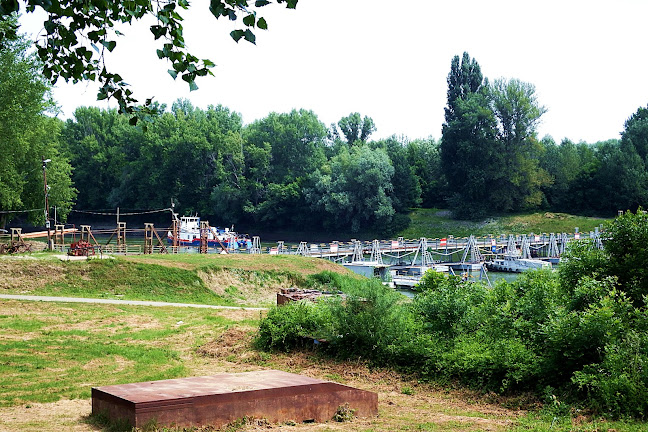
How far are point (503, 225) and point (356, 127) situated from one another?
33084mm

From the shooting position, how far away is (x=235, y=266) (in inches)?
1283

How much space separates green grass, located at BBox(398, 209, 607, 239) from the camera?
79875 mm

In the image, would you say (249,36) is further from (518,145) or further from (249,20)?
(518,145)

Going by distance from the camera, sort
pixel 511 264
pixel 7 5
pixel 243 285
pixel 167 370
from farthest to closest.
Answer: pixel 511 264 → pixel 243 285 → pixel 167 370 → pixel 7 5

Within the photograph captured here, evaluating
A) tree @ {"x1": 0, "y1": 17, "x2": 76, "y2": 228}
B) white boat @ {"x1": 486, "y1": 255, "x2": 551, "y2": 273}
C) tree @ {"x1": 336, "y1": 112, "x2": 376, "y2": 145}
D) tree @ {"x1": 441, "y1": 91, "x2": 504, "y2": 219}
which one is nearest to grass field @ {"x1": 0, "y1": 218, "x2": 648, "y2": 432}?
tree @ {"x1": 0, "y1": 17, "x2": 76, "y2": 228}

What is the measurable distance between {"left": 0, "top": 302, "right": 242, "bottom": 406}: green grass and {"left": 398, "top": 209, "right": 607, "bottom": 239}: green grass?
6295 centimetres

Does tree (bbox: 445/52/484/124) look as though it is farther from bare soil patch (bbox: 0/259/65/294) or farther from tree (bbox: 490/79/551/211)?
bare soil patch (bbox: 0/259/65/294)

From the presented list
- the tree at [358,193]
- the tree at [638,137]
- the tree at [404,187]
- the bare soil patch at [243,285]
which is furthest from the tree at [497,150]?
the bare soil patch at [243,285]

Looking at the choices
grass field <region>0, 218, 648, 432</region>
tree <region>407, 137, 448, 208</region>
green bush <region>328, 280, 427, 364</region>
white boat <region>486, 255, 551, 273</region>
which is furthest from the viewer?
tree <region>407, 137, 448, 208</region>

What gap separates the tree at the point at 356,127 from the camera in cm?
10556

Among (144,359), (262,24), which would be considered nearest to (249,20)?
(262,24)

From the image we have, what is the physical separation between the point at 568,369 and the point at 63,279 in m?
22.1

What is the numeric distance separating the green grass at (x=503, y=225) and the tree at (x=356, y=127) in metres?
24.7

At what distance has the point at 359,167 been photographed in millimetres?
83125
